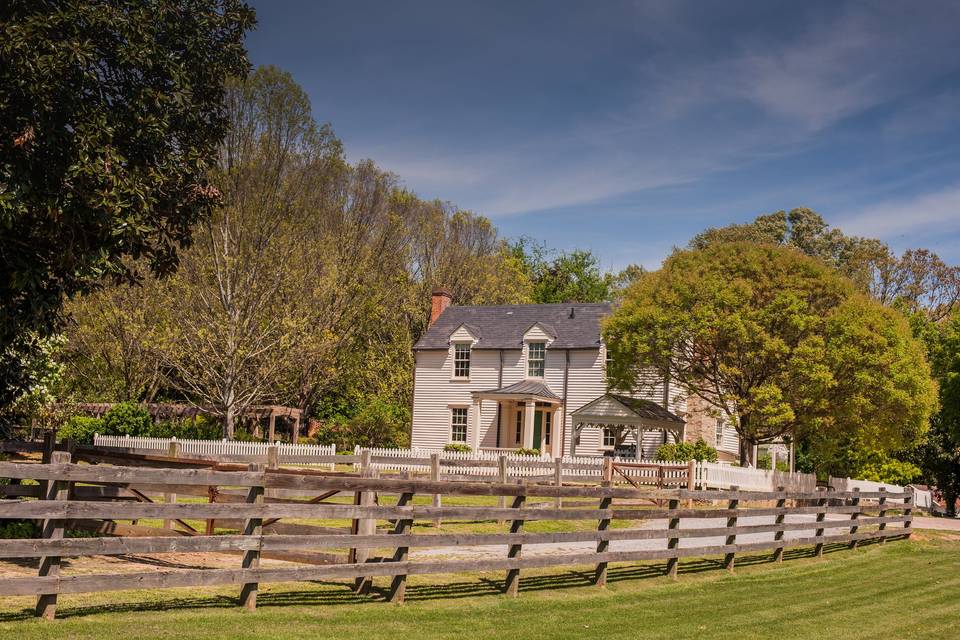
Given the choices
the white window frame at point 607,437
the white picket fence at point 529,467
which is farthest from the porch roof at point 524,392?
the white picket fence at point 529,467

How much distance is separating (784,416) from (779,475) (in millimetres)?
2115

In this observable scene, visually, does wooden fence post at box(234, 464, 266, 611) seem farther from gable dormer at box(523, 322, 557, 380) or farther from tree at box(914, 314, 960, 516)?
tree at box(914, 314, 960, 516)

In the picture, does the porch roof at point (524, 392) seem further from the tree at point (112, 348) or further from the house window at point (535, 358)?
the tree at point (112, 348)

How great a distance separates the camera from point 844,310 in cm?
3186

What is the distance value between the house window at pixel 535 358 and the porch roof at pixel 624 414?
19.1 feet

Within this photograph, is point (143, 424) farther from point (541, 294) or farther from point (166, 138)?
point (541, 294)

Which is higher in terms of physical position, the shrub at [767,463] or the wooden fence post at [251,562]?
the shrub at [767,463]

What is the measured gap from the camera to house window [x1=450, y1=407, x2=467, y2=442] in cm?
4597

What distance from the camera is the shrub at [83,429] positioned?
36.9m

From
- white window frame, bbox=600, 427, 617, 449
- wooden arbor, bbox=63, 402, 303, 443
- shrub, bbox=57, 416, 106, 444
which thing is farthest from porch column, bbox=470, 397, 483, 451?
shrub, bbox=57, 416, 106, 444

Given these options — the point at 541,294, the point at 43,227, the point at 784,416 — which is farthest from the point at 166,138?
the point at 541,294

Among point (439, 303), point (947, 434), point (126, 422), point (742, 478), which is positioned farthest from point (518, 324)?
point (947, 434)

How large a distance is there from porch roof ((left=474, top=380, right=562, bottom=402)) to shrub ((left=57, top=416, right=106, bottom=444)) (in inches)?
664

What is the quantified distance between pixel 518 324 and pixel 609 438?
7.57m
